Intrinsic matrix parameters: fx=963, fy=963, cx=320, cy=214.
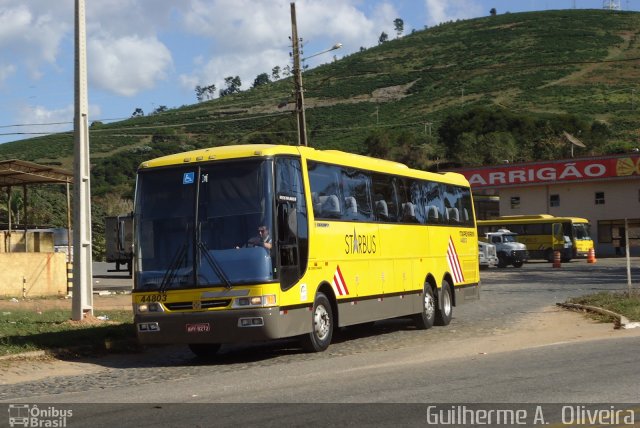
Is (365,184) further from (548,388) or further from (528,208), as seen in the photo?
(528,208)

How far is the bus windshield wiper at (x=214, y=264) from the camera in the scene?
579 inches

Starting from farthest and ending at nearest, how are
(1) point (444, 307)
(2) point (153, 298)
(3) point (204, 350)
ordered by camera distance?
1. (1) point (444, 307)
2. (3) point (204, 350)
3. (2) point (153, 298)

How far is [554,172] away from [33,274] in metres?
45.1

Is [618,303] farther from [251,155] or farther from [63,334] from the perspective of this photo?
[63,334]

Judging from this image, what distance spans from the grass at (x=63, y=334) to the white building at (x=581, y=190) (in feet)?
167

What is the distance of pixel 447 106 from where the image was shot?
421ft

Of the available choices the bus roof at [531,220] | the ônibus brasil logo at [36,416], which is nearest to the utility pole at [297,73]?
the ônibus brasil logo at [36,416]

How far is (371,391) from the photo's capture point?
1093cm

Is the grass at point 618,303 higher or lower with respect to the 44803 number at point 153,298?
lower

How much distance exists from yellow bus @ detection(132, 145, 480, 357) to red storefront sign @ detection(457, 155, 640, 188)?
51.0 meters

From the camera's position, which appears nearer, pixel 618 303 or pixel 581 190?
pixel 618 303

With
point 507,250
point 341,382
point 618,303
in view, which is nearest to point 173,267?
point 341,382

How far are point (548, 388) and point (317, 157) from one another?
714 cm

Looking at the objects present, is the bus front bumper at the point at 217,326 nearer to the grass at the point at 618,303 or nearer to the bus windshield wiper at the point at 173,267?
the bus windshield wiper at the point at 173,267
